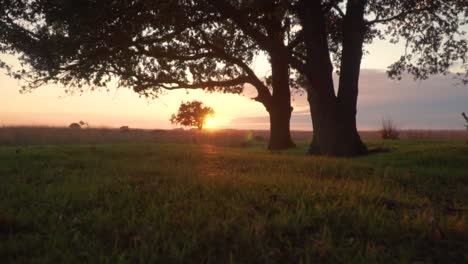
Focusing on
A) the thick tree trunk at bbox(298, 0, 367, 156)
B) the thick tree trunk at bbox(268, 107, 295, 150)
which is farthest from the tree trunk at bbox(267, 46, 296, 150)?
the thick tree trunk at bbox(298, 0, 367, 156)

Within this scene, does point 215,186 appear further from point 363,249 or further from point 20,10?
point 20,10

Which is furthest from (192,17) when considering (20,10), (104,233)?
(104,233)

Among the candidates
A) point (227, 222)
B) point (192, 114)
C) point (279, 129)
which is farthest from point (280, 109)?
point (192, 114)

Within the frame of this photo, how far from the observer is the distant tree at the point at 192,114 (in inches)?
2601

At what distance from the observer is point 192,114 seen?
6625cm

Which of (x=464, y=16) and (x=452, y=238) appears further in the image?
(x=464, y=16)

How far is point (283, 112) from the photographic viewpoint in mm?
25562

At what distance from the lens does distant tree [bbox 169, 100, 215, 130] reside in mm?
66062

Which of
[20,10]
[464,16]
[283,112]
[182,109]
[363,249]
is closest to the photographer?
[363,249]

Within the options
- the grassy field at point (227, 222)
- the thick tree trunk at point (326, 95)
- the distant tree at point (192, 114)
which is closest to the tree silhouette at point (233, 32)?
the thick tree trunk at point (326, 95)

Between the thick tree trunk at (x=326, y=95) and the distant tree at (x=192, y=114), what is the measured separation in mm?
50154

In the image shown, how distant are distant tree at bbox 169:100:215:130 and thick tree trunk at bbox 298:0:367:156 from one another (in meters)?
50.2

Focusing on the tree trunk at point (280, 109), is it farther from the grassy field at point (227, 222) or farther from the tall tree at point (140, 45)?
the grassy field at point (227, 222)

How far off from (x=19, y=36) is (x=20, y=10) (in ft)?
3.96
